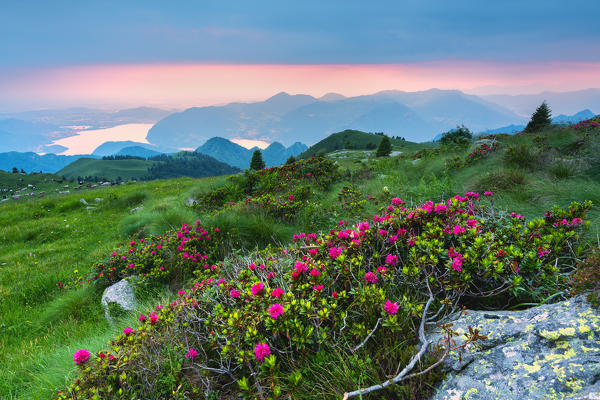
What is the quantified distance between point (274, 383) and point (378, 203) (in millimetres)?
4988

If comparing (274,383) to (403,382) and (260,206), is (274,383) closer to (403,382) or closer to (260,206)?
(403,382)

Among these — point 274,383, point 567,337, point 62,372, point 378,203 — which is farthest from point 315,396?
point 378,203

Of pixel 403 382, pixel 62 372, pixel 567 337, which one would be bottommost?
pixel 62 372

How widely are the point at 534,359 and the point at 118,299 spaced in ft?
18.9

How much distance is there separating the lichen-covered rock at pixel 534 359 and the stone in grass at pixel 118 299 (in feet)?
15.9

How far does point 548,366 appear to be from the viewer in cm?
154

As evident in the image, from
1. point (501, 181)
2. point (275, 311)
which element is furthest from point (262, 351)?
point (501, 181)

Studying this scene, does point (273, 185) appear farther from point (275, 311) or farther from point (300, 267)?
point (275, 311)

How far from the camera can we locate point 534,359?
1604mm

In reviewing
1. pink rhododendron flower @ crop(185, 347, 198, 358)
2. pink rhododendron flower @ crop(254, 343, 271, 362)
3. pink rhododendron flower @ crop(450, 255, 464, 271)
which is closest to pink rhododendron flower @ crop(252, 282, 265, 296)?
pink rhododendron flower @ crop(254, 343, 271, 362)

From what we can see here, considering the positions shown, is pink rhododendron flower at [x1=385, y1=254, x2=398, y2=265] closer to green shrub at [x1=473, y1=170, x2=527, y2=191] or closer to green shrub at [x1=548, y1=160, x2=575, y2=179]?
green shrub at [x1=473, y1=170, x2=527, y2=191]

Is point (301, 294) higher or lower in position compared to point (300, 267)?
lower

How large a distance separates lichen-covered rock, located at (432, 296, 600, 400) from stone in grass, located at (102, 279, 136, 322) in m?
4.85

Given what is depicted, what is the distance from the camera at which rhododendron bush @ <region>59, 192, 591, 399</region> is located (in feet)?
6.54
